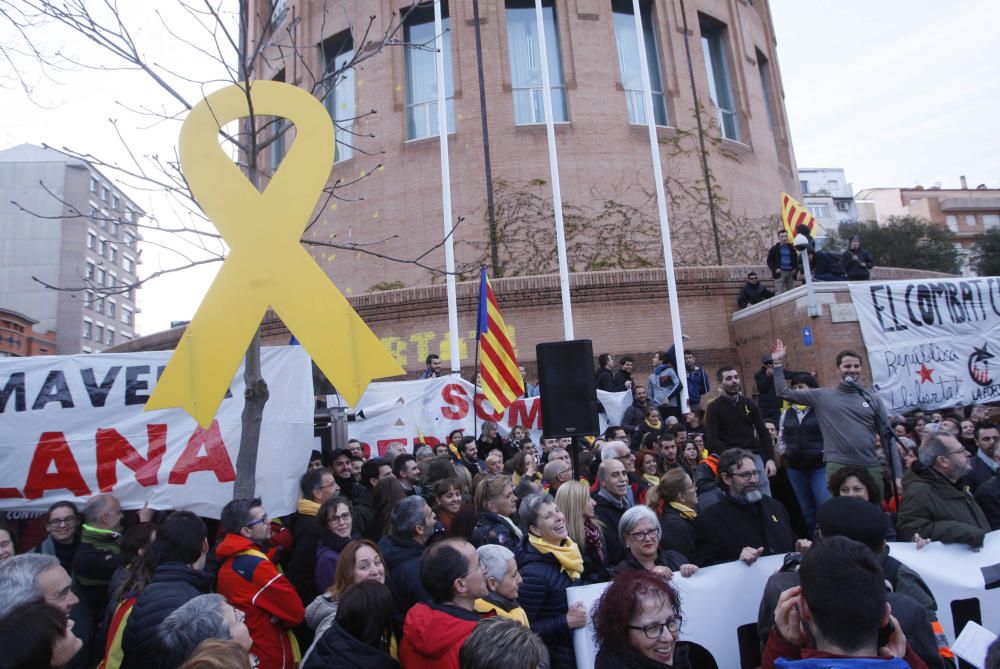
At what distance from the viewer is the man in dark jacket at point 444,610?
3.15 m

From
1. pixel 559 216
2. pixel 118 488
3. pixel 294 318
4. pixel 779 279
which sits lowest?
pixel 118 488

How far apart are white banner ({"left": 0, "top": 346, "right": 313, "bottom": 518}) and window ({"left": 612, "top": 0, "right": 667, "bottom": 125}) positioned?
15939 mm

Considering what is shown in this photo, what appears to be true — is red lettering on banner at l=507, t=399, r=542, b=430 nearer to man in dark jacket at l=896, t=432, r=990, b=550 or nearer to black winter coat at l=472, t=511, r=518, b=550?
black winter coat at l=472, t=511, r=518, b=550

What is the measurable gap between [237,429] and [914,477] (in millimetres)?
5575

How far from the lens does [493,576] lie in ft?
11.9

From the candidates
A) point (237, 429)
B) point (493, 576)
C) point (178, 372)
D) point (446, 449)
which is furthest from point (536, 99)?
point (493, 576)

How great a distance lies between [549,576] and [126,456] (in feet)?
14.9

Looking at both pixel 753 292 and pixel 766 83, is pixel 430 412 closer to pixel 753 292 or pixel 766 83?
pixel 753 292

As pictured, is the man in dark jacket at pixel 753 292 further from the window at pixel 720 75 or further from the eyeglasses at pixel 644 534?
the eyeglasses at pixel 644 534

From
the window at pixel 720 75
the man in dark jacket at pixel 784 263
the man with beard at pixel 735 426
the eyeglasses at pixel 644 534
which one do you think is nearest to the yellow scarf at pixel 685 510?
the eyeglasses at pixel 644 534

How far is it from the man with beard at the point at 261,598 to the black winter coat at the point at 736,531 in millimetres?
2442

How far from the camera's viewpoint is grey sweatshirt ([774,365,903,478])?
249 inches

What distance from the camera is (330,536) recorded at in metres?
4.70

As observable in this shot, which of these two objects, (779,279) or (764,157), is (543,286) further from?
(764,157)
